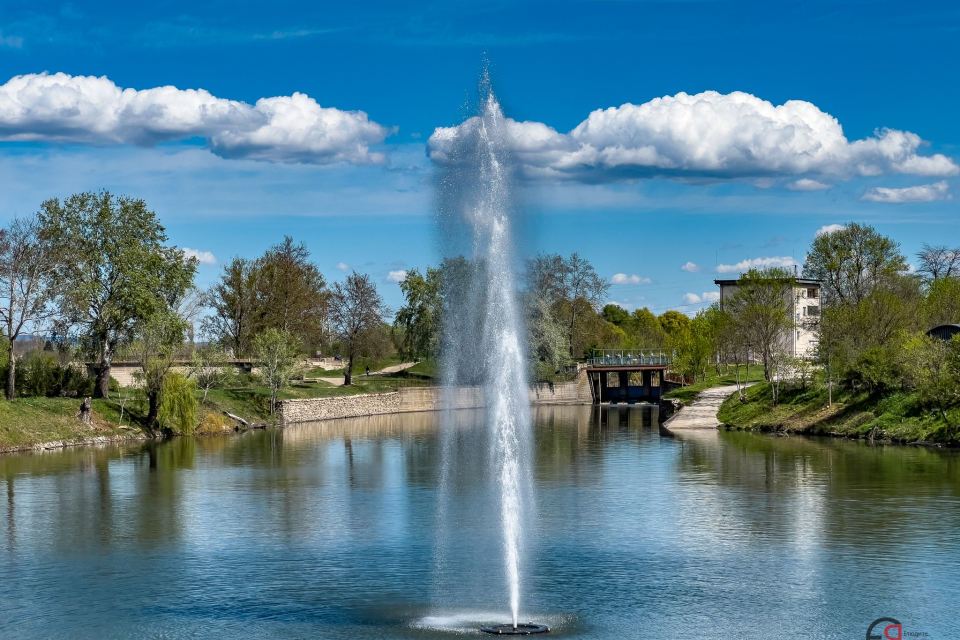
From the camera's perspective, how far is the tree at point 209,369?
3137 inches

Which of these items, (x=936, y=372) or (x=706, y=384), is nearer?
(x=936, y=372)

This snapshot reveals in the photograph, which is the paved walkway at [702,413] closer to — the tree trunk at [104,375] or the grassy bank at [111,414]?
the grassy bank at [111,414]

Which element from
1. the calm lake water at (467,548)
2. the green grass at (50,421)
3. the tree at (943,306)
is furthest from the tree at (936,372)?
the green grass at (50,421)

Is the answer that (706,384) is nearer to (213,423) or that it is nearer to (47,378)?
(213,423)

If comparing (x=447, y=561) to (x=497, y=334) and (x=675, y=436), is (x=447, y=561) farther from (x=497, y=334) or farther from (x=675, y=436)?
(x=675, y=436)

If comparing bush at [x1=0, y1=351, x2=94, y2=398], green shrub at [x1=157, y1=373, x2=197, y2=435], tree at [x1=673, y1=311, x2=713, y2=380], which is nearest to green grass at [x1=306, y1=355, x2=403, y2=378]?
tree at [x1=673, y1=311, x2=713, y2=380]

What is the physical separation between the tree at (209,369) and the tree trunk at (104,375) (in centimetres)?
603

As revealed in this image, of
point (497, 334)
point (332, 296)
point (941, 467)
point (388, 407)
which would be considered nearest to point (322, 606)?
point (497, 334)

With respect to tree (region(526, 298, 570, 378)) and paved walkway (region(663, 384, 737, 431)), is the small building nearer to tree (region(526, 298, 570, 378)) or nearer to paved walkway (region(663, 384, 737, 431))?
paved walkway (region(663, 384, 737, 431))

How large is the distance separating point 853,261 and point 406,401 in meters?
47.8

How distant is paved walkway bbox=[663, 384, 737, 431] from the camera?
8044 centimetres

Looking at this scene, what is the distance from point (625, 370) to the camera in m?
121

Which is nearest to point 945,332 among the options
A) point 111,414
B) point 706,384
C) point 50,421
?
point 706,384

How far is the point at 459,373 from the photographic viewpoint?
107812 millimetres
